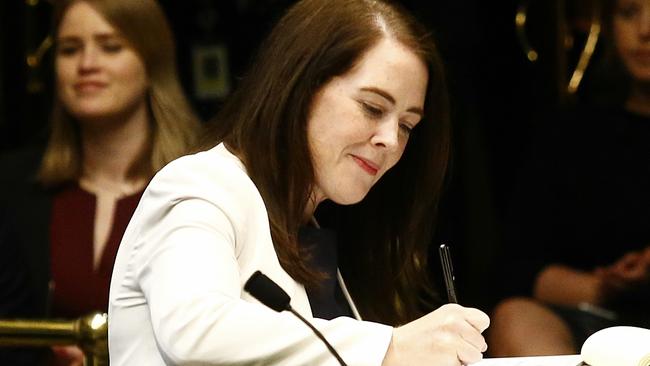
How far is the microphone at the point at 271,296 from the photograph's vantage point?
5.37ft

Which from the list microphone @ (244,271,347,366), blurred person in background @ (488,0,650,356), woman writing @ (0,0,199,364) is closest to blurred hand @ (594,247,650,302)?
blurred person in background @ (488,0,650,356)

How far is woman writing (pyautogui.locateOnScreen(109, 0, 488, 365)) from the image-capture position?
168 cm

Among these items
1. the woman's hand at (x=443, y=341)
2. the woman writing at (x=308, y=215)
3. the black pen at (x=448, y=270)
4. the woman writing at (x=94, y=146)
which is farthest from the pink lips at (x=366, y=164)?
the woman writing at (x=94, y=146)

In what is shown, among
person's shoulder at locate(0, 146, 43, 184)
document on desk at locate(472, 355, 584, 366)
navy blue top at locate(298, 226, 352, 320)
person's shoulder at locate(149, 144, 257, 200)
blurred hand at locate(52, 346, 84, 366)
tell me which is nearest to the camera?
person's shoulder at locate(149, 144, 257, 200)

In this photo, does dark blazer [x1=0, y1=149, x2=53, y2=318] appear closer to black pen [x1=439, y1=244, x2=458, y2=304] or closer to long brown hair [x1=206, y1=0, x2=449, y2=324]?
long brown hair [x1=206, y1=0, x2=449, y2=324]

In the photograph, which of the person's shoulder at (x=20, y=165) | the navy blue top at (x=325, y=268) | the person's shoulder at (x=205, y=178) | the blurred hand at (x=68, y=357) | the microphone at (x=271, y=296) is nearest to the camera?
the microphone at (x=271, y=296)

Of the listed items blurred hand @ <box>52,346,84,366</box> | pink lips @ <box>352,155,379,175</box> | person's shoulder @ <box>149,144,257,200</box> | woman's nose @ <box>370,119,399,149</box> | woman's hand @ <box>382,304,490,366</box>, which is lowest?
blurred hand @ <box>52,346,84,366</box>

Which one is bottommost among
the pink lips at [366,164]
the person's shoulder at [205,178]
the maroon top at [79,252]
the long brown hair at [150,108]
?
the maroon top at [79,252]

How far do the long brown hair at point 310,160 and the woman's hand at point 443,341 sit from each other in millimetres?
275

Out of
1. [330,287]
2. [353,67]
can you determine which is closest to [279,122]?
[353,67]

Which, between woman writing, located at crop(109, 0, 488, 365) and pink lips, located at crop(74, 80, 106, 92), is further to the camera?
pink lips, located at crop(74, 80, 106, 92)

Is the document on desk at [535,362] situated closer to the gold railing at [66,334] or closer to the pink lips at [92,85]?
the gold railing at [66,334]

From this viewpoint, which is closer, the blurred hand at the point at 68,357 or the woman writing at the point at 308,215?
the woman writing at the point at 308,215

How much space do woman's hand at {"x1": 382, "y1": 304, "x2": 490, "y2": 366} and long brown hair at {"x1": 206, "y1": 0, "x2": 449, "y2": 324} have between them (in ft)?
0.90
